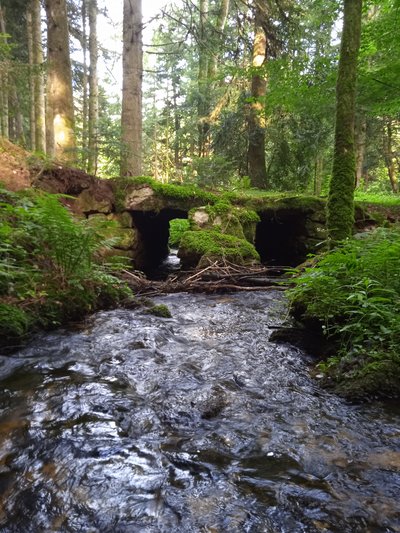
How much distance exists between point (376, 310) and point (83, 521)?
301cm

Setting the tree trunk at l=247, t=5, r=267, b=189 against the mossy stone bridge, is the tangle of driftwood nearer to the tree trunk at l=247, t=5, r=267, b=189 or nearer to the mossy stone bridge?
the mossy stone bridge

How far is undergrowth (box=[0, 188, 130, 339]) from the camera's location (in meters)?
4.33

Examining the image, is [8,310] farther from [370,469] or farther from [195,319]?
[370,469]

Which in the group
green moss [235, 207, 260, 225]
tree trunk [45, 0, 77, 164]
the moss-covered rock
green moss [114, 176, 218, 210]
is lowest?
the moss-covered rock

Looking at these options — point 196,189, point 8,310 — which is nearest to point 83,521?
point 8,310

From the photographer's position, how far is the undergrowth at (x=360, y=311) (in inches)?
119

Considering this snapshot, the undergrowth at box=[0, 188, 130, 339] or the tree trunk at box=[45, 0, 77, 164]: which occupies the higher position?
the tree trunk at box=[45, 0, 77, 164]

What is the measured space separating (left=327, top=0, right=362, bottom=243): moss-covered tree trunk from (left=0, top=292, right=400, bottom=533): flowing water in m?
3.00

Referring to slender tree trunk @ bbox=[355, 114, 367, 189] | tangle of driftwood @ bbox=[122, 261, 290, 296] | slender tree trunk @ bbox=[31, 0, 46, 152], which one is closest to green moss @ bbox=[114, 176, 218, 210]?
tangle of driftwood @ bbox=[122, 261, 290, 296]

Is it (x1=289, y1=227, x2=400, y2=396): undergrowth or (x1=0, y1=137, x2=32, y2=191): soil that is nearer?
(x1=289, y1=227, x2=400, y2=396): undergrowth

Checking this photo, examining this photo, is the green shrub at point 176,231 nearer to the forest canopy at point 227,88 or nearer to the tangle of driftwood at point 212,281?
the forest canopy at point 227,88

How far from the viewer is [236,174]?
53.8 feet

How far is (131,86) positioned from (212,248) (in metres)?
5.26

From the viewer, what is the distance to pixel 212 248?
8359 millimetres
